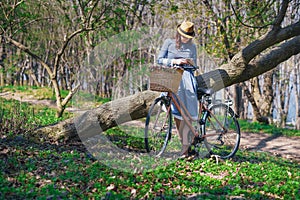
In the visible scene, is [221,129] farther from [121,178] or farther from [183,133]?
[121,178]

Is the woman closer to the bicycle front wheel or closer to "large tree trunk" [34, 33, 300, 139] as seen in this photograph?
the bicycle front wheel

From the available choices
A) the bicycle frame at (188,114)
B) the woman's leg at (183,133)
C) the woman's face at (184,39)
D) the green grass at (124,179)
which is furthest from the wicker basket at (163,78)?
the green grass at (124,179)

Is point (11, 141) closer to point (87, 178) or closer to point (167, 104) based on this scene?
point (87, 178)

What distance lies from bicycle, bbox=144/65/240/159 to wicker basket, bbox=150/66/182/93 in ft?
0.05

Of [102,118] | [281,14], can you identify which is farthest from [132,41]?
[281,14]

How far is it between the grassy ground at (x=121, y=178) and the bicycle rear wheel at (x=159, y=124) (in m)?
0.36

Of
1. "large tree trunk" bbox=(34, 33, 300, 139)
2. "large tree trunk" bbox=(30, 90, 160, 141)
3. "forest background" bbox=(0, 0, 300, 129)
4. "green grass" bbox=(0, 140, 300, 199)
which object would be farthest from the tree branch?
"green grass" bbox=(0, 140, 300, 199)

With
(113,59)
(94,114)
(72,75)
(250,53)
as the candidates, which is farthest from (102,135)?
(72,75)

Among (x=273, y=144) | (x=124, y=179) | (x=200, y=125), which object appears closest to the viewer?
(x=124, y=179)

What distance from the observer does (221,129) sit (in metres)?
5.67

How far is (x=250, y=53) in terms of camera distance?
6.64 m

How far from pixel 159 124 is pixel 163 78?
2.35ft

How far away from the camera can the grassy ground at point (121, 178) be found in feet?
13.2

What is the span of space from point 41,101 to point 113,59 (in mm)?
3056
